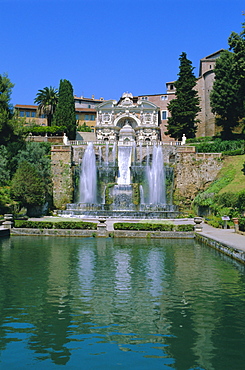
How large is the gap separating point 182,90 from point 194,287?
45.5 m

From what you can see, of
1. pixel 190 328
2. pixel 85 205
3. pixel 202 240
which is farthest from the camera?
pixel 85 205

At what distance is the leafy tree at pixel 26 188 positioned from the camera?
3225 cm

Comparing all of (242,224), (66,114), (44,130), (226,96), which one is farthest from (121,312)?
(66,114)

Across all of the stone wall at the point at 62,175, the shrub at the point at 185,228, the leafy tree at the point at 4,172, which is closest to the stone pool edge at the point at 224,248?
the shrub at the point at 185,228

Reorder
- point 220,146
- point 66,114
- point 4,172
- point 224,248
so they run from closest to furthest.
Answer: point 224,248 → point 4,172 → point 220,146 → point 66,114

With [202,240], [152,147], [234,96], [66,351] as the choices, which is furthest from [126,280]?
[234,96]

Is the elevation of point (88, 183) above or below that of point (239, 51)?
below

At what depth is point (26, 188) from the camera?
106 feet

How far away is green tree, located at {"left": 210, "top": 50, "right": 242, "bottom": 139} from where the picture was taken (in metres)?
46.6

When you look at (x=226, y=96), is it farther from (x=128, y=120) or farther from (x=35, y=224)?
(x=35, y=224)

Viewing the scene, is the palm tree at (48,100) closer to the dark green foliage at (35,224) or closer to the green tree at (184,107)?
the green tree at (184,107)

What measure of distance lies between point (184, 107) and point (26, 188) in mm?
27551

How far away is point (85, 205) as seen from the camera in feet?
118

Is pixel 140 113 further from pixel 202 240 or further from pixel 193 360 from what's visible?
pixel 193 360
